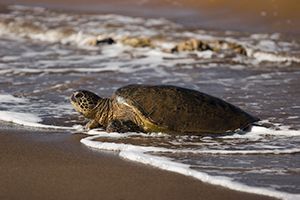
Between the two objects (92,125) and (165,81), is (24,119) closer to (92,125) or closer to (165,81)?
(92,125)

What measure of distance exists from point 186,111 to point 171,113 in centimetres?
13

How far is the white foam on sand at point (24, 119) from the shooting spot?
6.41 meters

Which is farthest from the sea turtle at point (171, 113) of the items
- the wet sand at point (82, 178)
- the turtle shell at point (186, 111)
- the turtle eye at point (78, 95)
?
the wet sand at point (82, 178)

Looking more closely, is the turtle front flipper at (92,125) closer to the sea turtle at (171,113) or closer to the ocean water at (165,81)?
the sea turtle at (171,113)

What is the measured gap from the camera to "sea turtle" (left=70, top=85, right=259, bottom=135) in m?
6.05

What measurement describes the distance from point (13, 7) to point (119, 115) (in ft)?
46.0

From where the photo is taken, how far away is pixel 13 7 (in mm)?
19703

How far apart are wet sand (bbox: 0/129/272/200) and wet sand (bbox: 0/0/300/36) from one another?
8385mm

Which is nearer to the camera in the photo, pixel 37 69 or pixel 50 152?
pixel 50 152

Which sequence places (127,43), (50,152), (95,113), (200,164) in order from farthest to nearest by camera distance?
(127,43), (95,113), (50,152), (200,164)

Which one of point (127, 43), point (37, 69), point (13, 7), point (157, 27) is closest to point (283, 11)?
point (157, 27)

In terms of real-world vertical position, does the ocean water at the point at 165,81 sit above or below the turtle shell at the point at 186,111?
below

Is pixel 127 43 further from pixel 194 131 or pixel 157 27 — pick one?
pixel 194 131

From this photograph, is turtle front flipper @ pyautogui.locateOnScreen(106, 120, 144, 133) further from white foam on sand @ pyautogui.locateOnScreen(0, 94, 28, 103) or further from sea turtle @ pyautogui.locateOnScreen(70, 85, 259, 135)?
→ white foam on sand @ pyautogui.locateOnScreen(0, 94, 28, 103)
